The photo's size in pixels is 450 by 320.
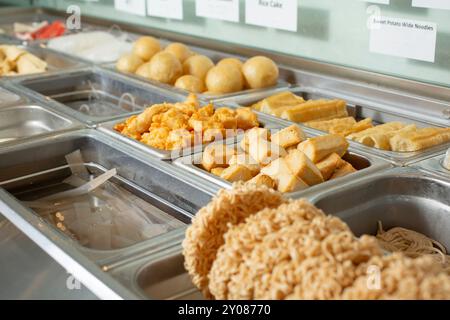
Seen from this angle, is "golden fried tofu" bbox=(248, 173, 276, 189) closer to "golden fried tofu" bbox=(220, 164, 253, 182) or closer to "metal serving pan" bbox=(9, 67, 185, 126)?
"golden fried tofu" bbox=(220, 164, 253, 182)

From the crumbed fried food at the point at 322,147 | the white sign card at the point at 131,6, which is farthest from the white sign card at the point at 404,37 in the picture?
the white sign card at the point at 131,6

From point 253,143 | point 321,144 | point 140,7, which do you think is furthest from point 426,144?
point 140,7

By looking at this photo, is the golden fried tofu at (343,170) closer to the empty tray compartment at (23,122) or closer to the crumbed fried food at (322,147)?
the crumbed fried food at (322,147)

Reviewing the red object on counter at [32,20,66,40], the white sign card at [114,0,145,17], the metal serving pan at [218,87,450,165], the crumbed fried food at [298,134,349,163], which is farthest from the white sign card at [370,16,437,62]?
the red object on counter at [32,20,66,40]

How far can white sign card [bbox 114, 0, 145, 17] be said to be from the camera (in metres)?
3.32

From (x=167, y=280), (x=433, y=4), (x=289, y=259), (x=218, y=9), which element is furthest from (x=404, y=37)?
(x=289, y=259)

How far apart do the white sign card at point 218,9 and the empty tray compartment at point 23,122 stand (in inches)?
36.9

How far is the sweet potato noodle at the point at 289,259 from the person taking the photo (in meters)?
0.86

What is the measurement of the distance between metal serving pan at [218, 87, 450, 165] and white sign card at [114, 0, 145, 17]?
120 centimetres

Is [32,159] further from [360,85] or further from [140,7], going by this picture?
[140,7]

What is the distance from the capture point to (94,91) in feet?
9.32

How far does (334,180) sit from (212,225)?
0.62 meters

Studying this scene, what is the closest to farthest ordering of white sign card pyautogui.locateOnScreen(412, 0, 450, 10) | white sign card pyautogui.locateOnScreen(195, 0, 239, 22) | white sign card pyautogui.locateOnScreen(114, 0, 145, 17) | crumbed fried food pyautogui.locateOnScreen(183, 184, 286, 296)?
crumbed fried food pyautogui.locateOnScreen(183, 184, 286, 296), white sign card pyautogui.locateOnScreen(412, 0, 450, 10), white sign card pyautogui.locateOnScreen(195, 0, 239, 22), white sign card pyautogui.locateOnScreen(114, 0, 145, 17)

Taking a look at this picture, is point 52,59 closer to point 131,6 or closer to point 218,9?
point 131,6
